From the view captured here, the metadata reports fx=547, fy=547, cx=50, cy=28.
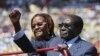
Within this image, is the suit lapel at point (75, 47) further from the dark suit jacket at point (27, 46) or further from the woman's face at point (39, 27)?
the woman's face at point (39, 27)

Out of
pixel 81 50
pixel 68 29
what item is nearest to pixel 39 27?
pixel 68 29

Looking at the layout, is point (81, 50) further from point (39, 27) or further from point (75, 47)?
point (39, 27)

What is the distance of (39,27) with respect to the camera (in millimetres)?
6305

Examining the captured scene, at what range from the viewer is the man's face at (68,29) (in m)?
6.08

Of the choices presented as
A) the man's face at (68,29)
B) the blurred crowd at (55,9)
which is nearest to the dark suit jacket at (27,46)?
the man's face at (68,29)

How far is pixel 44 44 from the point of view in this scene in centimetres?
623

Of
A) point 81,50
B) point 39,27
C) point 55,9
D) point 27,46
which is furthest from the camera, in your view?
point 55,9

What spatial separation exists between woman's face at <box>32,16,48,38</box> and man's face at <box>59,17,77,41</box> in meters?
0.25

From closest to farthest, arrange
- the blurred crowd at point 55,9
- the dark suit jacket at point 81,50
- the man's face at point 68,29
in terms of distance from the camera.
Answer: the dark suit jacket at point 81,50
the man's face at point 68,29
the blurred crowd at point 55,9

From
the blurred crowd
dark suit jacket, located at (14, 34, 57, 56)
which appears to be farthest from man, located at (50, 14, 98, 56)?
the blurred crowd

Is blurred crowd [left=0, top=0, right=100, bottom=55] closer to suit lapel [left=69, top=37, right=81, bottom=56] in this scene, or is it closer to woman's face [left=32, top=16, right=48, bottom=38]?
woman's face [left=32, top=16, right=48, bottom=38]

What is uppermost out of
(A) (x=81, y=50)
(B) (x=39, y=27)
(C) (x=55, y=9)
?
(B) (x=39, y=27)

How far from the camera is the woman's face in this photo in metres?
6.29

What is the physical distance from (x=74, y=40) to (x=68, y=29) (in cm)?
16
